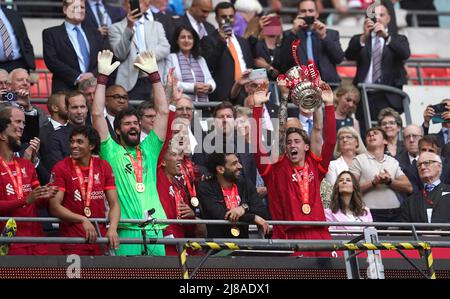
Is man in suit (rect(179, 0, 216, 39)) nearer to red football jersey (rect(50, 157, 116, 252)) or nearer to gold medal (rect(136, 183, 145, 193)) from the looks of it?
gold medal (rect(136, 183, 145, 193))

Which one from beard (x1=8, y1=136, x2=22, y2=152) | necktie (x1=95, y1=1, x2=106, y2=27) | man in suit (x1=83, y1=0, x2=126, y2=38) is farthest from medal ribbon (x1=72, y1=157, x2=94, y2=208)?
necktie (x1=95, y1=1, x2=106, y2=27)

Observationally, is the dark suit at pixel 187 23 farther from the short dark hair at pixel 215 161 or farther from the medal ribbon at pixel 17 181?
the medal ribbon at pixel 17 181

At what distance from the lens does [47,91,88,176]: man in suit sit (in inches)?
655

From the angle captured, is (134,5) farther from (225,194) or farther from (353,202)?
(353,202)

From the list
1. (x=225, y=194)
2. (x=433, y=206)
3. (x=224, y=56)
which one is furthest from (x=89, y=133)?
(x=224, y=56)

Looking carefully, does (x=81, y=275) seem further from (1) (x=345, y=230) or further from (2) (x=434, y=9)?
(2) (x=434, y=9)

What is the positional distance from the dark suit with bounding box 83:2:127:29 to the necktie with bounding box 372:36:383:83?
358 cm

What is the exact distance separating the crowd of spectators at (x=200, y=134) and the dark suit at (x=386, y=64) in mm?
20

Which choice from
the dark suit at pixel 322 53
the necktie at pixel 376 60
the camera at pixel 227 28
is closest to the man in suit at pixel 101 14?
the camera at pixel 227 28

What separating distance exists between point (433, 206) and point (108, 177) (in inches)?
172

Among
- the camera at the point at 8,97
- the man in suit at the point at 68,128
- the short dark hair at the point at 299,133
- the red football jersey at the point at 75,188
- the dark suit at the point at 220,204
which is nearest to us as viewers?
the red football jersey at the point at 75,188

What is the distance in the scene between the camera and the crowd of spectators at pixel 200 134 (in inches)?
603
